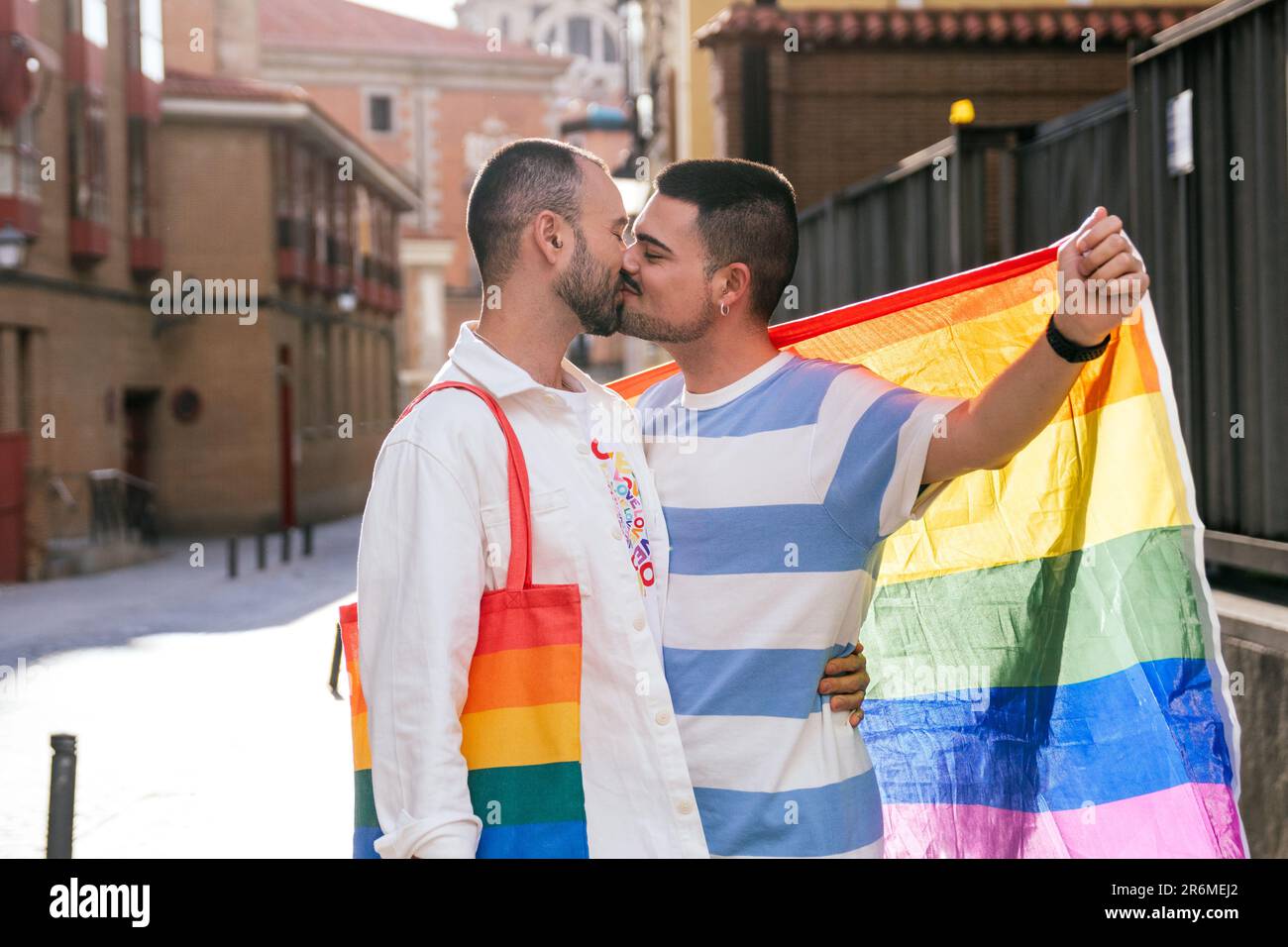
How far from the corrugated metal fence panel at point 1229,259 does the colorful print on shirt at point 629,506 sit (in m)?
2.61

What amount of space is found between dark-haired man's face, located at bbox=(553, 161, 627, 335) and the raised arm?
68 centimetres

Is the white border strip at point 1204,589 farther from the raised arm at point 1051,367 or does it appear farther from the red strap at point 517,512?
the red strap at point 517,512

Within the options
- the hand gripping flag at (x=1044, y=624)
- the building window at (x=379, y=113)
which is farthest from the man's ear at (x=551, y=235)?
the building window at (x=379, y=113)

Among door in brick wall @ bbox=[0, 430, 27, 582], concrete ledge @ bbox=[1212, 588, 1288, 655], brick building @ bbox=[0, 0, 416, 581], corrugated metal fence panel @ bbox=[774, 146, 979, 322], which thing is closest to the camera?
concrete ledge @ bbox=[1212, 588, 1288, 655]

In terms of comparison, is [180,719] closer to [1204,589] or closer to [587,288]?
[587,288]

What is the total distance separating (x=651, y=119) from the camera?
2820cm

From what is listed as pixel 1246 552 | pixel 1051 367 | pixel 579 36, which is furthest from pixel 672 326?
pixel 579 36

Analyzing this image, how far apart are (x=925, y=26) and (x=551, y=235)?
1536 centimetres

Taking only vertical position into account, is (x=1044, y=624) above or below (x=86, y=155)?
below

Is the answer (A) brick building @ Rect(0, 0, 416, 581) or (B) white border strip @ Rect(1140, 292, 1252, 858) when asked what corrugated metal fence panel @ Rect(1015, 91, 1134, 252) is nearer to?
(B) white border strip @ Rect(1140, 292, 1252, 858)

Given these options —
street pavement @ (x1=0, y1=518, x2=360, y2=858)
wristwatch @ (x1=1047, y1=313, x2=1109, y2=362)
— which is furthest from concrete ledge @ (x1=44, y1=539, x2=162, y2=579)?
wristwatch @ (x1=1047, y1=313, x2=1109, y2=362)

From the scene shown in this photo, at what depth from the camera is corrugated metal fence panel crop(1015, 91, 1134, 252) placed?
5.81 metres

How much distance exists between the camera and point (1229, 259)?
479cm
